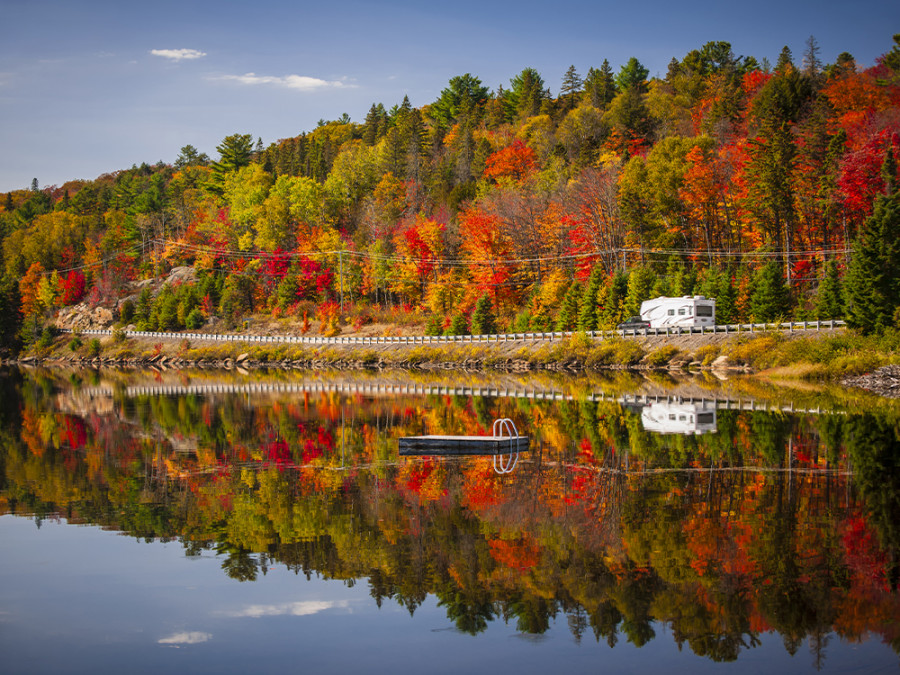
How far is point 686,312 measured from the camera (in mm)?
58188

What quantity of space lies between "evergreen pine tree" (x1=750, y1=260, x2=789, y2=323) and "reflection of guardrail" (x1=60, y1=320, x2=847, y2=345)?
A: 1395 millimetres

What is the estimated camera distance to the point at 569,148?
330ft

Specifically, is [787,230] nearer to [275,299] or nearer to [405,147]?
[275,299]

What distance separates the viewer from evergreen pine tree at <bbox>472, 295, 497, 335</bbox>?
7344cm

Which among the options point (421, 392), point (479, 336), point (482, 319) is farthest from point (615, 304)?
point (421, 392)

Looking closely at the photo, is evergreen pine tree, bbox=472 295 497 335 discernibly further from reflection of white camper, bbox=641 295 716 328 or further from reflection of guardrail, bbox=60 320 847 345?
reflection of white camper, bbox=641 295 716 328

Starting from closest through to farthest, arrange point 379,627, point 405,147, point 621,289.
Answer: point 379,627, point 621,289, point 405,147

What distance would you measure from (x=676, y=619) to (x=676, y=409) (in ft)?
76.2

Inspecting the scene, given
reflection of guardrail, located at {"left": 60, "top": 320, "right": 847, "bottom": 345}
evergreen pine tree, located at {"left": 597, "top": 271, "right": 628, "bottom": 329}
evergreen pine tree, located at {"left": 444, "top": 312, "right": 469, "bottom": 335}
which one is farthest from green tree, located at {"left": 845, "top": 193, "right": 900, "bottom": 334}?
evergreen pine tree, located at {"left": 444, "top": 312, "right": 469, "bottom": 335}

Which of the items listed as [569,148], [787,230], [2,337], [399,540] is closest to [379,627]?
[399,540]

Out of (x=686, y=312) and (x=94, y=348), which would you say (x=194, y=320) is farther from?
(x=686, y=312)

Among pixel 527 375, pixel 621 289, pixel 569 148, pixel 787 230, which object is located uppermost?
pixel 569 148

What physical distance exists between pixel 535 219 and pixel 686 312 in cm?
2539

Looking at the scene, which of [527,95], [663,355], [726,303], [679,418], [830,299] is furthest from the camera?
[527,95]
